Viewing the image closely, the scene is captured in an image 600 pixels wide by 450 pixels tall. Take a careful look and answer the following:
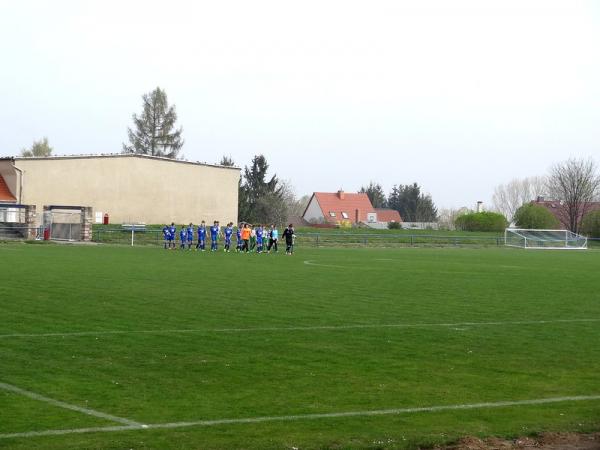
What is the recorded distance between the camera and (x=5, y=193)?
61500 mm

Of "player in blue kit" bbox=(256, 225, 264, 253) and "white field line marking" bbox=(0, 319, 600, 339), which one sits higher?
"player in blue kit" bbox=(256, 225, 264, 253)

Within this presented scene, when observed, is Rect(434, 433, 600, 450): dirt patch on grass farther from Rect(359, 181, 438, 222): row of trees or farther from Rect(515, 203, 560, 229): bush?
Rect(359, 181, 438, 222): row of trees

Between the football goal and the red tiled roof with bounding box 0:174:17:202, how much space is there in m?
37.4

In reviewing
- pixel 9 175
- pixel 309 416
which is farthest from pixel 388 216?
pixel 309 416

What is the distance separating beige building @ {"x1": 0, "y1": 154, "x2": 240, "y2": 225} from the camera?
201 feet

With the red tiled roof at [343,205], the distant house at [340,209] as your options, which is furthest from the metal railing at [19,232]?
the red tiled roof at [343,205]

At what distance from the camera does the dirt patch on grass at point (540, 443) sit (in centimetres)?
731

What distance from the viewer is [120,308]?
55.7 ft

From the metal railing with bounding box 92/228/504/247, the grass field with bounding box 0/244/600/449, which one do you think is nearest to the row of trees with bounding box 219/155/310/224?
the metal railing with bounding box 92/228/504/247

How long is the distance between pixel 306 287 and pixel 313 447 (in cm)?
1613

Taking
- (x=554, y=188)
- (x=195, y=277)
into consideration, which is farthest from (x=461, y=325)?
(x=554, y=188)

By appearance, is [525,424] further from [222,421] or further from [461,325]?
[461,325]

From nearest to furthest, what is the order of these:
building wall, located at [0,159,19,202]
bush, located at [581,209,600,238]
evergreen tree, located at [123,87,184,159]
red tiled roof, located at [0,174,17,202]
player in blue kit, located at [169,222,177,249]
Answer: player in blue kit, located at [169,222,177,249] → red tiled roof, located at [0,174,17,202] → building wall, located at [0,159,19,202] → bush, located at [581,209,600,238] → evergreen tree, located at [123,87,184,159]

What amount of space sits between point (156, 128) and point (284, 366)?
95.6m
